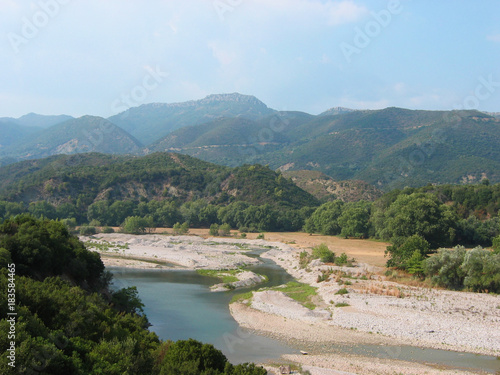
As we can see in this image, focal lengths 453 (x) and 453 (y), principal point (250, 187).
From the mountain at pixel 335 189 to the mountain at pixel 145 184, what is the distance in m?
14.7

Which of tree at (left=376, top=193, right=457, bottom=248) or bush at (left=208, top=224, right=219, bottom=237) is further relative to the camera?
bush at (left=208, top=224, right=219, bottom=237)

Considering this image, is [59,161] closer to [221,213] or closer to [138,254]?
[221,213]

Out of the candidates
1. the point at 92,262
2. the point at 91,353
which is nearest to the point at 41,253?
the point at 92,262

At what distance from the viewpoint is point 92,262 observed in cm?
3058

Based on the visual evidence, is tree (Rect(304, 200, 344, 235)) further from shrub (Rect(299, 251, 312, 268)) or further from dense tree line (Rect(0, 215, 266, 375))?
dense tree line (Rect(0, 215, 266, 375))

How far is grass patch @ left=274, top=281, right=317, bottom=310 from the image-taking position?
1275 inches

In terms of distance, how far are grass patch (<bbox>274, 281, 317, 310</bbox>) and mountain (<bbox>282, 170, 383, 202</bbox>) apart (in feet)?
297

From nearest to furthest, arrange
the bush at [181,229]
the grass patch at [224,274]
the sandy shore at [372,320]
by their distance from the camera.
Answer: the sandy shore at [372,320] < the grass patch at [224,274] < the bush at [181,229]

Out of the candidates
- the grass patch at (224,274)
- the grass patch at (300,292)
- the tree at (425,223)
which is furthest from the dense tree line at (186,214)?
the grass patch at (300,292)

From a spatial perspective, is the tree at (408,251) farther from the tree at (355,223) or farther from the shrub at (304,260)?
the tree at (355,223)

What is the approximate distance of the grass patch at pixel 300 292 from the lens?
32.4 m

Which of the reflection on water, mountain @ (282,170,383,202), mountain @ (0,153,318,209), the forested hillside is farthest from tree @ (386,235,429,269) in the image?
mountain @ (282,170,383,202)

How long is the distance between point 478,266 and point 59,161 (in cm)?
12634

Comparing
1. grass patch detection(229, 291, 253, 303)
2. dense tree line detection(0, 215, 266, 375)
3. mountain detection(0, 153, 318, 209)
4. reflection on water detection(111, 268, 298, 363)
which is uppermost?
mountain detection(0, 153, 318, 209)
